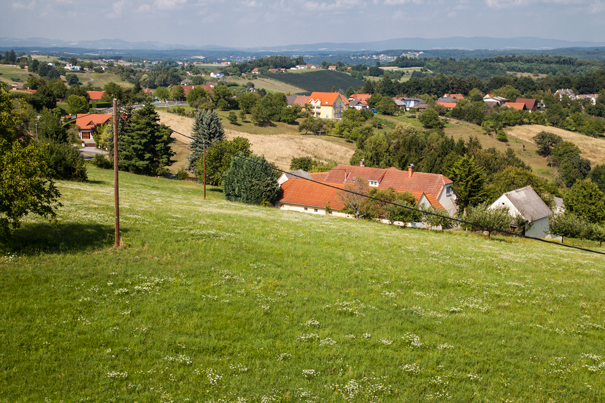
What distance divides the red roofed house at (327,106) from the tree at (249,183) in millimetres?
128922

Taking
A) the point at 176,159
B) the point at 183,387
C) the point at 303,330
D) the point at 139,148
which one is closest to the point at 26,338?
the point at 183,387

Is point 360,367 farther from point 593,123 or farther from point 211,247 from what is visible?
point 593,123

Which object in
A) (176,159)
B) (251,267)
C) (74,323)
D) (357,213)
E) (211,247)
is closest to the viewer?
(74,323)

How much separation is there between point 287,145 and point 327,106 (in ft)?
225

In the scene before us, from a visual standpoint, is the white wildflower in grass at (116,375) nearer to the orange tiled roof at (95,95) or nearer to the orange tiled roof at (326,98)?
the orange tiled roof at (95,95)

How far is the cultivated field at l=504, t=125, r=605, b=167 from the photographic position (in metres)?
138

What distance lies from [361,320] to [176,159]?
83.6 meters

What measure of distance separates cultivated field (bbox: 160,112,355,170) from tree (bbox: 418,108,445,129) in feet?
150

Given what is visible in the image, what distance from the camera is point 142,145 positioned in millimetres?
68312

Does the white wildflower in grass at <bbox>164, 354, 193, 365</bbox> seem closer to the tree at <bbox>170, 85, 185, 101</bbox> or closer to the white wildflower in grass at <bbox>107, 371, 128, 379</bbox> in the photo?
the white wildflower in grass at <bbox>107, 371, 128, 379</bbox>

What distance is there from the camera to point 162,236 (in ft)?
74.8

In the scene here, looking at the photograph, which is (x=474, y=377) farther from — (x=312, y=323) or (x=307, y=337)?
(x=312, y=323)

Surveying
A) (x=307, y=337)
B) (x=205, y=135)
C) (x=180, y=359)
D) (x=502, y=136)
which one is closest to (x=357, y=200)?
(x=307, y=337)

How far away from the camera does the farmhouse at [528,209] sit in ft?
183
